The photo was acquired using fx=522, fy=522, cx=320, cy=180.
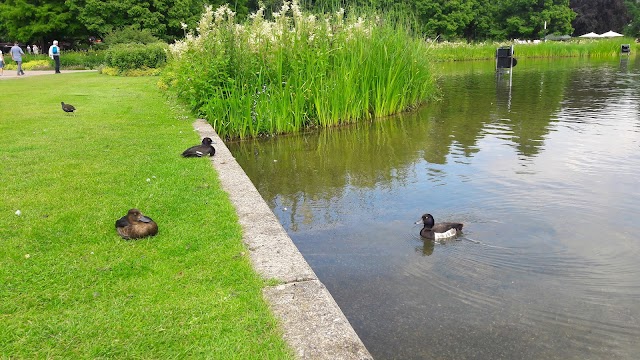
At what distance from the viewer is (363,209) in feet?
23.2

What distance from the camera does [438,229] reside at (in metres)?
5.85

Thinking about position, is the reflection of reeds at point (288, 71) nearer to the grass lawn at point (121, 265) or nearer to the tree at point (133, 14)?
the grass lawn at point (121, 265)

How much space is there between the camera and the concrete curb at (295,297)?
3.11 metres

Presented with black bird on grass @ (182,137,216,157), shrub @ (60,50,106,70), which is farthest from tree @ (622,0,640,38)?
black bird on grass @ (182,137,216,157)

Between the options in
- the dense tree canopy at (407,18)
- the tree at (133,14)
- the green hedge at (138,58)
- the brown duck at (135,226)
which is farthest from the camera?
the dense tree canopy at (407,18)

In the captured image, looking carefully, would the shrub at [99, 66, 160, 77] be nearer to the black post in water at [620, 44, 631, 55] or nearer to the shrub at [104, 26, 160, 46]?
the shrub at [104, 26, 160, 46]

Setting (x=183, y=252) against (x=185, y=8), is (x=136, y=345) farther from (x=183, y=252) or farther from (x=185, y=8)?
(x=185, y=8)

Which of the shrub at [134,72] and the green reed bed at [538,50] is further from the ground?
the green reed bed at [538,50]

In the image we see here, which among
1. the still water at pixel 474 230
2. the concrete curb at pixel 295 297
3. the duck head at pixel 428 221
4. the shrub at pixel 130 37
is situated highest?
the shrub at pixel 130 37

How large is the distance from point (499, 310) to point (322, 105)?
8775mm

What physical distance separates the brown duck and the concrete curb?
2.87 feet

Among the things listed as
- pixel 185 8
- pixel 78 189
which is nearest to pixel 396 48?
pixel 78 189


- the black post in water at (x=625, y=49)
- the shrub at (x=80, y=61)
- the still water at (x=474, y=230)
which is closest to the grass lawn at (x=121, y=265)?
the still water at (x=474, y=230)

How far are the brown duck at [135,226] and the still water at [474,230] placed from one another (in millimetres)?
1676
